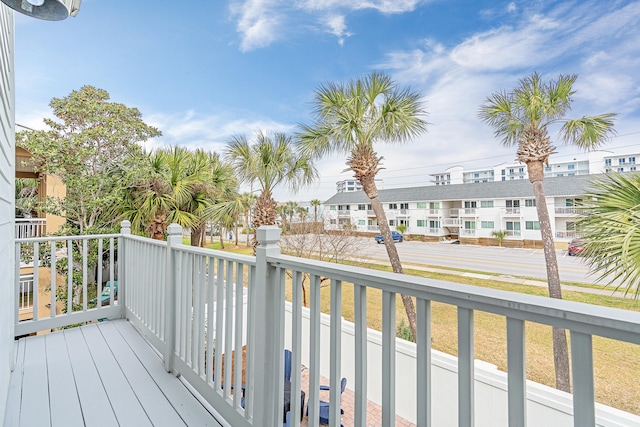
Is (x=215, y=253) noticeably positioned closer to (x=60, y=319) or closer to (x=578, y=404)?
(x=578, y=404)

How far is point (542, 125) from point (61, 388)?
301 inches

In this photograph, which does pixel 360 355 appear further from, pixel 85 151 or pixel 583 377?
pixel 85 151

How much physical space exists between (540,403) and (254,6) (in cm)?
1022

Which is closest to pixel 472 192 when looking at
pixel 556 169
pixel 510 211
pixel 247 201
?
pixel 510 211

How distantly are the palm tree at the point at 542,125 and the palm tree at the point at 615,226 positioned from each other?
231 cm

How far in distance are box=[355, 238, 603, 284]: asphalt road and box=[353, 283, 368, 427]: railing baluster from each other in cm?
614

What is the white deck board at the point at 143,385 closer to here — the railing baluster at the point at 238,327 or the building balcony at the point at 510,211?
the railing baluster at the point at 238,327

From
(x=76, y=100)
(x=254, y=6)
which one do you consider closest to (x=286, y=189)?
(x=76, y=100)

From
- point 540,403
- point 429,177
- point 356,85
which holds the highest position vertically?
point 356,85

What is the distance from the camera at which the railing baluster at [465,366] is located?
0.70m

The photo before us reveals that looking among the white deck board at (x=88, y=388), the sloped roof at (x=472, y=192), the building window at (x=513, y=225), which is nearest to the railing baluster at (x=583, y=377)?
the white deck board at (x=88, y=388)

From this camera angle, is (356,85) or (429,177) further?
(429,177)

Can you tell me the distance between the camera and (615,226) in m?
2.96

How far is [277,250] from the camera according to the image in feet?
4.31
